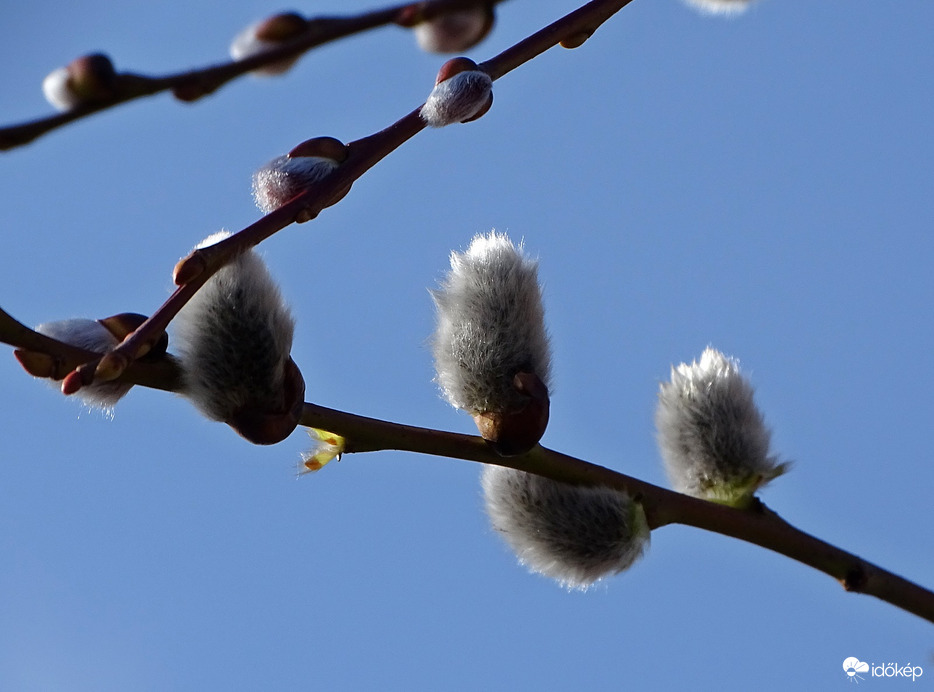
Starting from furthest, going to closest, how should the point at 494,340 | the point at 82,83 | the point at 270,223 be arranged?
the point at 494,340
the point at 270,223
the point at 82,83

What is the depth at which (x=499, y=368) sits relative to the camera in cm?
113

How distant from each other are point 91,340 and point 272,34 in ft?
1.48

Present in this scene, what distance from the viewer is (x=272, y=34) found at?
575mm

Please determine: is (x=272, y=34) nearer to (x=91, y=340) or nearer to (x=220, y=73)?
(x=220, y=73)

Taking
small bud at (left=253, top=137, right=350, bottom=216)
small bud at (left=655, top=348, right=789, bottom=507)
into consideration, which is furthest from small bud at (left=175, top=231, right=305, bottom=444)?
small bud at (left=655, top=348, right=789, bottom=507)

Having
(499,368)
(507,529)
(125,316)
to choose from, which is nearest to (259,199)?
(125,316)

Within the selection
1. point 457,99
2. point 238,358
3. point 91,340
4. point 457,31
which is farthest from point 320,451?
point 457,31

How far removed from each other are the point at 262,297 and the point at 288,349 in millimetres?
57

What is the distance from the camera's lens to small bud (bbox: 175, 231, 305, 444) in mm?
999

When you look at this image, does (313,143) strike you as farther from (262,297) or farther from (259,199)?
(262,297)

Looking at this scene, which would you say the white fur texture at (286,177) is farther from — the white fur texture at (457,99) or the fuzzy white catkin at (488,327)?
the fuzzy white catkin at (488,327)

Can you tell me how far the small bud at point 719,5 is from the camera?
1.36 m

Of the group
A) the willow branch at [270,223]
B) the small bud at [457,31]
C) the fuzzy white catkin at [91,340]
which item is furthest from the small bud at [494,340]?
the small bud at [457,31]

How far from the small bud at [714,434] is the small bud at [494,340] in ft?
0.71
